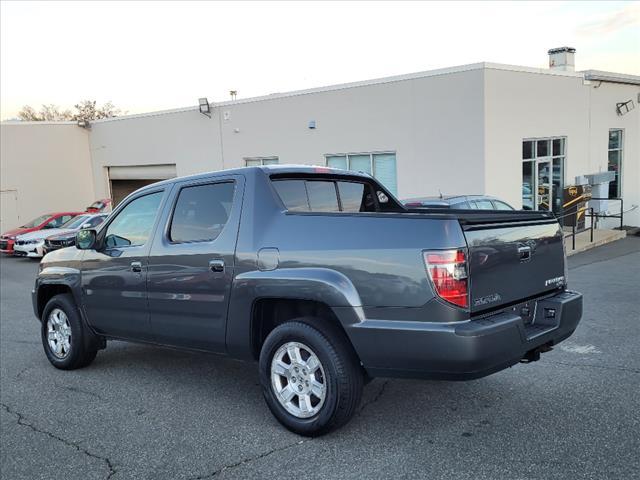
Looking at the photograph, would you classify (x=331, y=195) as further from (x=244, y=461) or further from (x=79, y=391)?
(x=79, y=391)

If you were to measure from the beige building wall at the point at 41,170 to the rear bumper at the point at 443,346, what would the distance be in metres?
27.5

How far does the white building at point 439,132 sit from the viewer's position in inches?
621

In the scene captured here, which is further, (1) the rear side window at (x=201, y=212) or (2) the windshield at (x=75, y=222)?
(2) the windshield at (x=75, y=222)

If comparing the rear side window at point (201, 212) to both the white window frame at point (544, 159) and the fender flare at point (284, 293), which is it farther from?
the white window frame at point (544, 159)

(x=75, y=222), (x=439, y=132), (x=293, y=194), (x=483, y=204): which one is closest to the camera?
(x=293, y=194)

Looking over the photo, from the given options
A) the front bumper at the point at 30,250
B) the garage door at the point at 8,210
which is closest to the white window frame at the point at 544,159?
the front bumper at the point at 30,250

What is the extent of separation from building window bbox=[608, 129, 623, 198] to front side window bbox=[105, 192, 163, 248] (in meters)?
20.0

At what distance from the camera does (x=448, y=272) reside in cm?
365

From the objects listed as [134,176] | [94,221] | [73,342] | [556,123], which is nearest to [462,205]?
[73,342]

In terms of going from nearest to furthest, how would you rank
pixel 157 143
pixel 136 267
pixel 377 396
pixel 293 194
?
pixel 293 194, pixel 377 396, pixel 136 267, pixel 157 143

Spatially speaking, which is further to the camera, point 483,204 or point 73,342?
point 483,204

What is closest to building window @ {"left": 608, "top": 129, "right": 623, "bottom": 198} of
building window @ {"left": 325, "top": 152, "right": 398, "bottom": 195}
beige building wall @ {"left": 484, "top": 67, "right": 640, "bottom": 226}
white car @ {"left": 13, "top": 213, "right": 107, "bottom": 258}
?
beige building wall @ {"left": 484, "top": 67, "right": 640, "bottom": 226}

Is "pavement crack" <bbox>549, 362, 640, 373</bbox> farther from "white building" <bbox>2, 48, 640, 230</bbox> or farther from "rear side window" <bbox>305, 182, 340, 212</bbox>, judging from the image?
"white building" <bbox>2, 48, 640, 230</bbox>

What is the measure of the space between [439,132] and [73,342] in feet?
40.1
